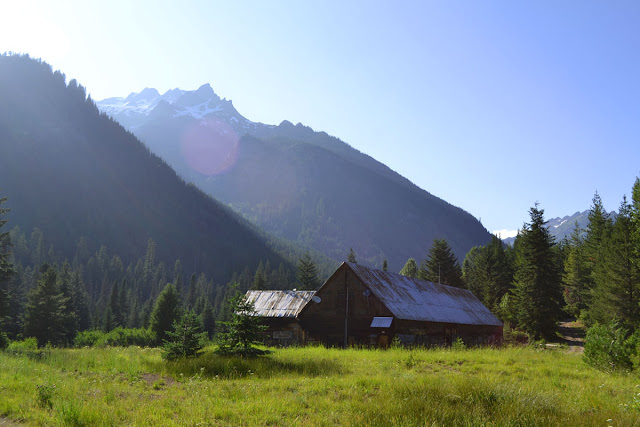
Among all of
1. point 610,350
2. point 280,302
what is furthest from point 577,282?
point 610,350

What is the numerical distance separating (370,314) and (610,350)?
18719 millimetres

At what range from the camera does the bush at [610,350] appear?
62.6 feet

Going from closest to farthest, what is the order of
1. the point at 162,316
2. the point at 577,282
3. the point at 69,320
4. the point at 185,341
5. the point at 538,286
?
the point at 185,341, the point at 538,286, the point at 162,316, the point at 69,320, the point at 577,282

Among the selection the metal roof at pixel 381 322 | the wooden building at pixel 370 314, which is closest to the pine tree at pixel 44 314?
the wooden building at pixel 370 314

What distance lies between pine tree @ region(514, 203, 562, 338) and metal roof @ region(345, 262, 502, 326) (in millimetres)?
4393

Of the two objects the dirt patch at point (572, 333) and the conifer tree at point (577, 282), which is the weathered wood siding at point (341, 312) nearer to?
the dirt patch at point (572, 333)

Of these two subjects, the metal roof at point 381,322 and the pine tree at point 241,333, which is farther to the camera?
the metal roof at point 381,322

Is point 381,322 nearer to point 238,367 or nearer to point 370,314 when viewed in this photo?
point 370,314

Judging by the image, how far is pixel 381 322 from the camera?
34594 millimetres

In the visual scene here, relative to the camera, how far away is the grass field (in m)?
9.39

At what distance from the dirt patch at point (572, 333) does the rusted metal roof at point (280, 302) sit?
91.7 feet

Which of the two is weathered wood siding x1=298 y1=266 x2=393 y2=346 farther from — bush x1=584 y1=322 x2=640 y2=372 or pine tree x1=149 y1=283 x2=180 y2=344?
pine tree x1=149 y1=283 x2=180 y2=344

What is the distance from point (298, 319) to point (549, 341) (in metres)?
26.6

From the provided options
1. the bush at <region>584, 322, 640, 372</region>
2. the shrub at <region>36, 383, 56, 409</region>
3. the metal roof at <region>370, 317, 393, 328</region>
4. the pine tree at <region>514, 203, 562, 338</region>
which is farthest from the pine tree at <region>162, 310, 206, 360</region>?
the pine tree at <region>514, 203, 562, 338</region>
